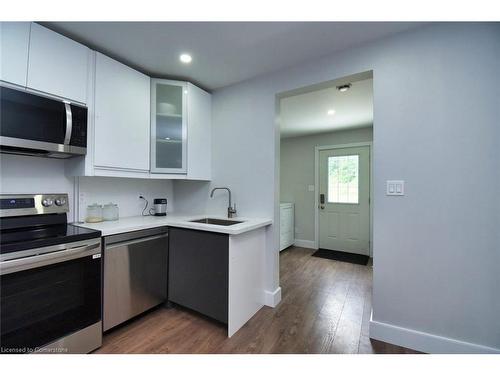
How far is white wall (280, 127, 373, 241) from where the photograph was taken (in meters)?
4.34

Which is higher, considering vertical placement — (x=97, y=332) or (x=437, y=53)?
(x=437, y=53)

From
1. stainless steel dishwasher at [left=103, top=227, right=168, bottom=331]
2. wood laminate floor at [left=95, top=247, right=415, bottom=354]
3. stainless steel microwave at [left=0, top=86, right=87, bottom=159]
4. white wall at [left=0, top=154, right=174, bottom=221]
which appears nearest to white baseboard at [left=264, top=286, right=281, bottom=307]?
wood laminate floor at [left=95, top=247, right=415, bottom=354]

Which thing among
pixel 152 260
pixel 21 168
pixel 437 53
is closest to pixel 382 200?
pixel 437 53

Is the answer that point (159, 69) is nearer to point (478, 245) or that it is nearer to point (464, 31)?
point (464, 31)

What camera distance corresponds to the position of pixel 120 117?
1901mm

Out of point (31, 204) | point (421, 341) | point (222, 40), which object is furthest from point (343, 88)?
point (31, 204)

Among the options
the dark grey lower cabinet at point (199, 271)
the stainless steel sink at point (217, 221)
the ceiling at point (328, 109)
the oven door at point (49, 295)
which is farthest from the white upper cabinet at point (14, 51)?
the ceiling at point (328, 109)

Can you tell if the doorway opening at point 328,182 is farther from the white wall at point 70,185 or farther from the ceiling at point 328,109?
the white wall at point 70,185

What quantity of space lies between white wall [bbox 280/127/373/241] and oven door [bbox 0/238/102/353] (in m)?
3.66

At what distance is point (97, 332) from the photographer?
149 cm

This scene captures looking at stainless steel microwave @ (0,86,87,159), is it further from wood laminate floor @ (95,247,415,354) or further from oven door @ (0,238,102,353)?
wood laminate floor @ (95,247,415,354)

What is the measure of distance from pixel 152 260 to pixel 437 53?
2.72 meters

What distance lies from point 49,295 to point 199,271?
0.96 meters

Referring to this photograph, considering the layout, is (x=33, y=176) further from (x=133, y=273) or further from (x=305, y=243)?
(x=305, y=243)
